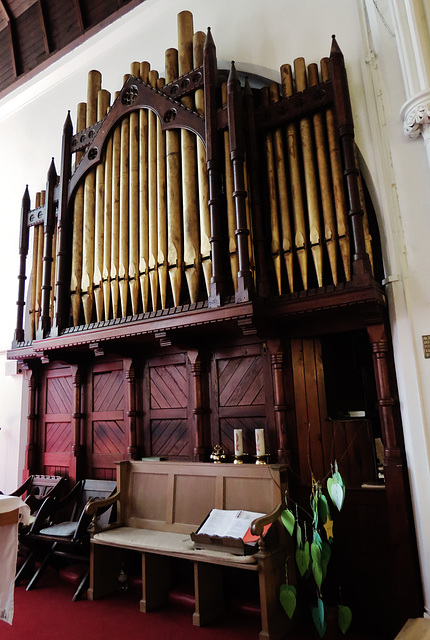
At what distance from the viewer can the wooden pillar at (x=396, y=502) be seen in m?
3.73

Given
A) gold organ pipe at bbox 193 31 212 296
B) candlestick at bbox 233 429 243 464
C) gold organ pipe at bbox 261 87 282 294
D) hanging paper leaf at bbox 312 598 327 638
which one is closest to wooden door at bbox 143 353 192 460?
candlestick at bbox 233 429 243 464

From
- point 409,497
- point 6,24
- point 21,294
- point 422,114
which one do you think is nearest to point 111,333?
point 21,294

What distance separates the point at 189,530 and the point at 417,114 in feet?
14.0

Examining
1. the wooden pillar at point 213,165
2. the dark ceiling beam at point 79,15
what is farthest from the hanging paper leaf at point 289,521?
the dark ceiling beam at point 79,15

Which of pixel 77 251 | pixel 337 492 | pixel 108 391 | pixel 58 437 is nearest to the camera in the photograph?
pixel 337 492

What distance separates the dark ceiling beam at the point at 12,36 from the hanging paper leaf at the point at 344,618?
28.3 ft

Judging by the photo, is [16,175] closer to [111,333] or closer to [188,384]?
[111,333]

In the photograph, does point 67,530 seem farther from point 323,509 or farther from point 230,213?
point 230,213

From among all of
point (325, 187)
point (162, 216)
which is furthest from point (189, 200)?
point (325, 187)

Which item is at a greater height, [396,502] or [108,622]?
[396,502]

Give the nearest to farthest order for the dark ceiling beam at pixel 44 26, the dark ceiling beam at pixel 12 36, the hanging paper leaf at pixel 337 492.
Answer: the hanging paper leaf at pixel 337 492 < the dark ceiling beam at pixel 44 26 < the dark ceiling beam at pixel 12 36

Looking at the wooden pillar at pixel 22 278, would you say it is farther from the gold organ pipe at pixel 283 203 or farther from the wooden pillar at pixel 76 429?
the gold organ pipe at pixel 283 203

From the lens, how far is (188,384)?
5.29 metres

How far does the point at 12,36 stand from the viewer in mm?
7773
